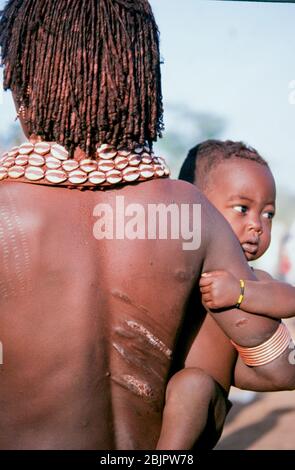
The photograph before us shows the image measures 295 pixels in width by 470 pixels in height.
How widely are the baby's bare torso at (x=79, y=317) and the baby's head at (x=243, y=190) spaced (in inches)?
41.3

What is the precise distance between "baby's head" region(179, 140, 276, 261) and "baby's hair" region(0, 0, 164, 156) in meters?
1.16

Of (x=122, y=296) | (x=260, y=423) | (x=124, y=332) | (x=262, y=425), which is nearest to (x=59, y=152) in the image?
(x=122, y=296)

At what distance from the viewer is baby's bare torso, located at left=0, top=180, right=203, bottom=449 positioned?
2.17m

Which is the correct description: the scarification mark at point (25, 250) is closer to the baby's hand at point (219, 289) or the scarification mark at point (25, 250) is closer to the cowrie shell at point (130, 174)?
the cowrie shell at point (130, 174)

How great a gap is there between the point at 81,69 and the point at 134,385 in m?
0.97

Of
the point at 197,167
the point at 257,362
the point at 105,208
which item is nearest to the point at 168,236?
the point at 105,208

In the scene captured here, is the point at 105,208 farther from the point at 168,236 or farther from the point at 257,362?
the point at 257,362

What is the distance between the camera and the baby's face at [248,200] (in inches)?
132

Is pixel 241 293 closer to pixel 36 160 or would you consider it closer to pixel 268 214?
pixel 36 160

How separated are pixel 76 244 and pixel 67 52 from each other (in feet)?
1.87

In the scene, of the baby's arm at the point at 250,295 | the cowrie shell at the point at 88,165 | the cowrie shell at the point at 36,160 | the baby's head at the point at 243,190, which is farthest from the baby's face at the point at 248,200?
the cowrie shell at the point at 36,160

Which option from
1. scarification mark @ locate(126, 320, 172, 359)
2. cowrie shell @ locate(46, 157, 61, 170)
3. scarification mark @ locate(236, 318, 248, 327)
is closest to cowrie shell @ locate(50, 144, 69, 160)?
cowrie shell @ locate(46, 157, 61, 170)

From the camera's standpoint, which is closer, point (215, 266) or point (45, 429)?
point (45, 429)

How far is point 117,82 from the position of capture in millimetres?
2229
